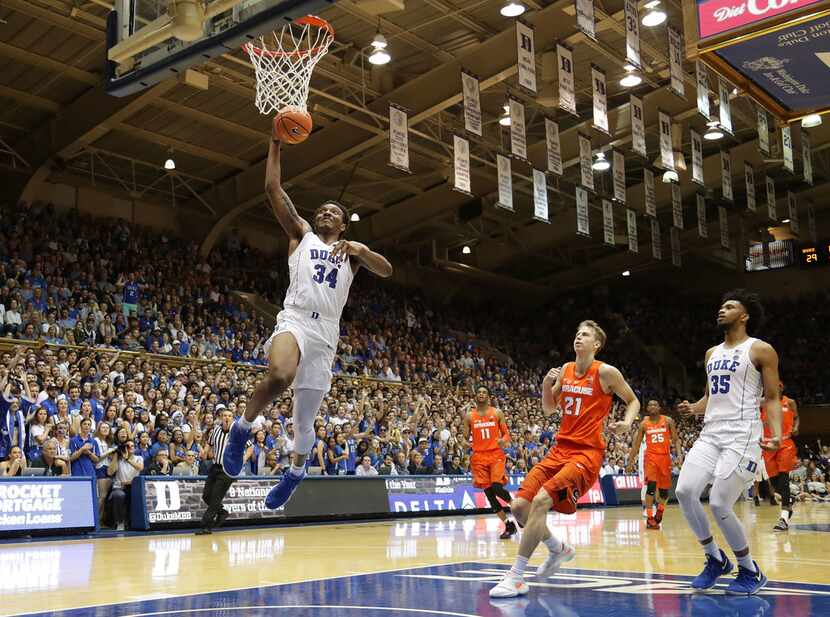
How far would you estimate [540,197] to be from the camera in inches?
870

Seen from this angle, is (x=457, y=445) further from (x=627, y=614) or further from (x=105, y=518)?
(x=627, y=614)

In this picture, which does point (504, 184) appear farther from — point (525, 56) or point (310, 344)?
point (310, 344)

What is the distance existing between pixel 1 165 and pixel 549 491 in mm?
21605

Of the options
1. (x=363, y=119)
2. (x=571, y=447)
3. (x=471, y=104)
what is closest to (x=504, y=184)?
(x=471, y=104)

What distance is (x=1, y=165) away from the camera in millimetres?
23969

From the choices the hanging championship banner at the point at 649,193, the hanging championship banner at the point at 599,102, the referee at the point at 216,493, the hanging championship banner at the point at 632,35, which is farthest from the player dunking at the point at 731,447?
the hanging championship banner at the point at 649,193

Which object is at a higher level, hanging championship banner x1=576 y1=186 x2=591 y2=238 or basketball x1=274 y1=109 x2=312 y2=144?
hanging championship banner x1=576 y1=186 x2=591 y2=238

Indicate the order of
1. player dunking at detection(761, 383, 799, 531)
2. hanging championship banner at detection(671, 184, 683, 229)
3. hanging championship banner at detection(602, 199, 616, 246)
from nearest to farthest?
player dunking at detection(761, 383, 799, 531), hanging championship banner at detection(602, 199, 616, 246), hanging championship banner at detection(671, 184, 683, 229)

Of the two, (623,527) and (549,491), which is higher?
(549,491)

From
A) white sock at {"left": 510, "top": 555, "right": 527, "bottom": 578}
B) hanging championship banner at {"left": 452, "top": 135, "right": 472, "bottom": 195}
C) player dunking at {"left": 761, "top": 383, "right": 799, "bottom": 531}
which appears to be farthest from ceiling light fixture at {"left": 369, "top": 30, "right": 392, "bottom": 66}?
white sock at {"left": 510, "top": 555, "right": 527, "bottom": 578}

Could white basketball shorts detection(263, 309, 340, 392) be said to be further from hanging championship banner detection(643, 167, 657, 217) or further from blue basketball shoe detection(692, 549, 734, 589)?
hanging championship banner detection(643, 167, 657, 217)

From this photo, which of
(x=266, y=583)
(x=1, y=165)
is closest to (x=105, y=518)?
(x=266, y=583)

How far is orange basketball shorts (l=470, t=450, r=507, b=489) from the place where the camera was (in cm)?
1322

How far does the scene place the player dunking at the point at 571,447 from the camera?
6.82 m
